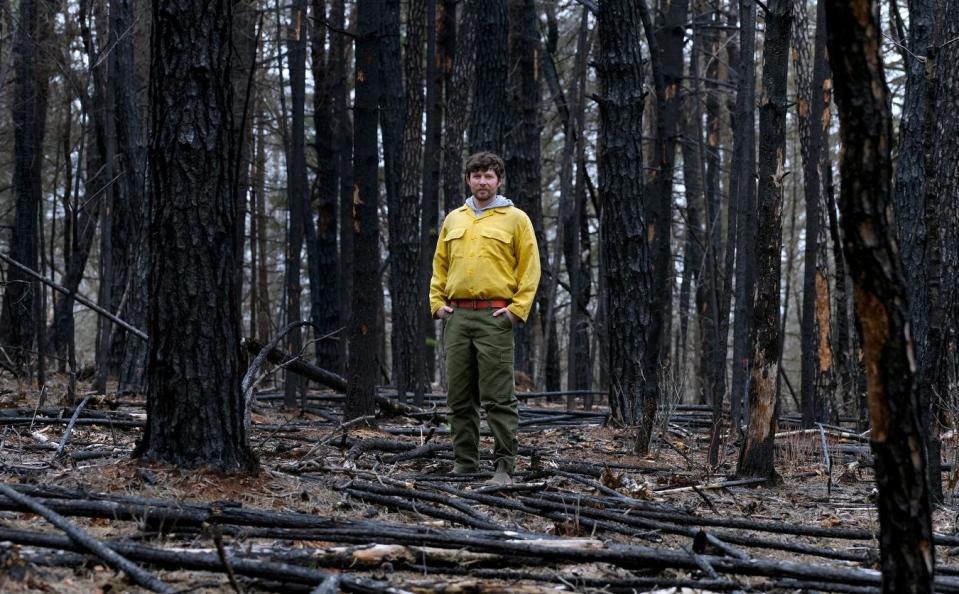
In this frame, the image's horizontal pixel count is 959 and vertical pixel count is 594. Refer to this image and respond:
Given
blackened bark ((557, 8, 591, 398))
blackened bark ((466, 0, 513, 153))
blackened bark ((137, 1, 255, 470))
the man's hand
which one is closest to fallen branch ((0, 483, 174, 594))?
blackened bark ((137, 1, 255, 470))

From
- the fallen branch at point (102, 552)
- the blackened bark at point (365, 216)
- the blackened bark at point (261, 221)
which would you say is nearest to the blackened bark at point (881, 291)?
the fallen branch at point (102, 552)

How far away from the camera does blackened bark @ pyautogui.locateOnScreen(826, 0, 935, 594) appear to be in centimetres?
285

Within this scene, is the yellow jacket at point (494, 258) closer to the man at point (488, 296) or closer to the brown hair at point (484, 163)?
the man at point (488, 296)

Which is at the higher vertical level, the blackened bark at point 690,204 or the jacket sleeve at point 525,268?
the blackened bark at point 690,204

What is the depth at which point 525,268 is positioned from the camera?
670 centimetres

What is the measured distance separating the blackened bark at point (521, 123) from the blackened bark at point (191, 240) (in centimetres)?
909

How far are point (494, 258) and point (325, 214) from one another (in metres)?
11.6

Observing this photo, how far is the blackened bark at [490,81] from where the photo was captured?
46.7ft

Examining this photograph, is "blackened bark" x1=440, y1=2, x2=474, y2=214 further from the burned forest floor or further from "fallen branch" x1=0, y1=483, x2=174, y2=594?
"fallen branch" x1=0, y1=483, x2=174, y2=594

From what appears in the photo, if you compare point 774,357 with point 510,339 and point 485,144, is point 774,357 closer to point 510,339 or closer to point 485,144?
point 510,339

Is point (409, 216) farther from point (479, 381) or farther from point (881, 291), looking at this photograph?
point (881, 291)

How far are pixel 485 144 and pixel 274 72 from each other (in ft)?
31.6

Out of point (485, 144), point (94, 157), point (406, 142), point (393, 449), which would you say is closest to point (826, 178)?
point (485, 144)

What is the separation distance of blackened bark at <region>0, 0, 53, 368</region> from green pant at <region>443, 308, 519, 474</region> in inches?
258
